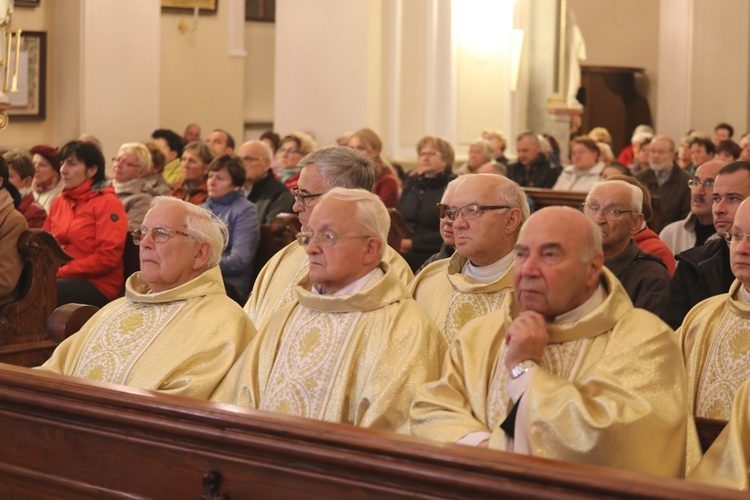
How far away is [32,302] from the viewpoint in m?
6.33

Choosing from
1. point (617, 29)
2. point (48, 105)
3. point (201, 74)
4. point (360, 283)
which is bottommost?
point (360, 283)

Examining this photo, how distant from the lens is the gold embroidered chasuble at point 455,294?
13.3 feet

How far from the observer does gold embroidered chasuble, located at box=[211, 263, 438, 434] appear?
330 cm

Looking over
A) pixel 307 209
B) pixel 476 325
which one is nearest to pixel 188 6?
pixel 307 209

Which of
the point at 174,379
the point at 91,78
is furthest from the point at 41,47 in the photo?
the point at 174,379

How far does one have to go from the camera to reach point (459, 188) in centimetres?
409

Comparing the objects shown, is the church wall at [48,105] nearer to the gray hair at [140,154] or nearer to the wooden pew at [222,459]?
the gray hair at [140,154]

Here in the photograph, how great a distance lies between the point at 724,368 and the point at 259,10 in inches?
515

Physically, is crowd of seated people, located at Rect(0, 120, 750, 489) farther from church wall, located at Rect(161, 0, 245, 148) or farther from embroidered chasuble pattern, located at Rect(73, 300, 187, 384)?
church wall, located at Rect(161, 0, 245, 148)

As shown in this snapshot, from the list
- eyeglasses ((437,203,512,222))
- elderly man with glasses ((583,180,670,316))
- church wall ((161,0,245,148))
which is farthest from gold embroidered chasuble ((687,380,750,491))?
church wall ((161,0,245,148))

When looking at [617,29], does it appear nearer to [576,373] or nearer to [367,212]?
[367,212]

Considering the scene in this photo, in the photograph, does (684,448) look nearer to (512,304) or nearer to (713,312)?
(512,304)

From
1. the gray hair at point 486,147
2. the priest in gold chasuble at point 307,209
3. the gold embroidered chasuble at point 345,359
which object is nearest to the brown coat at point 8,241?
the priest in gold chasuble at point 307,209

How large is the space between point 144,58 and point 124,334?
9.56m
